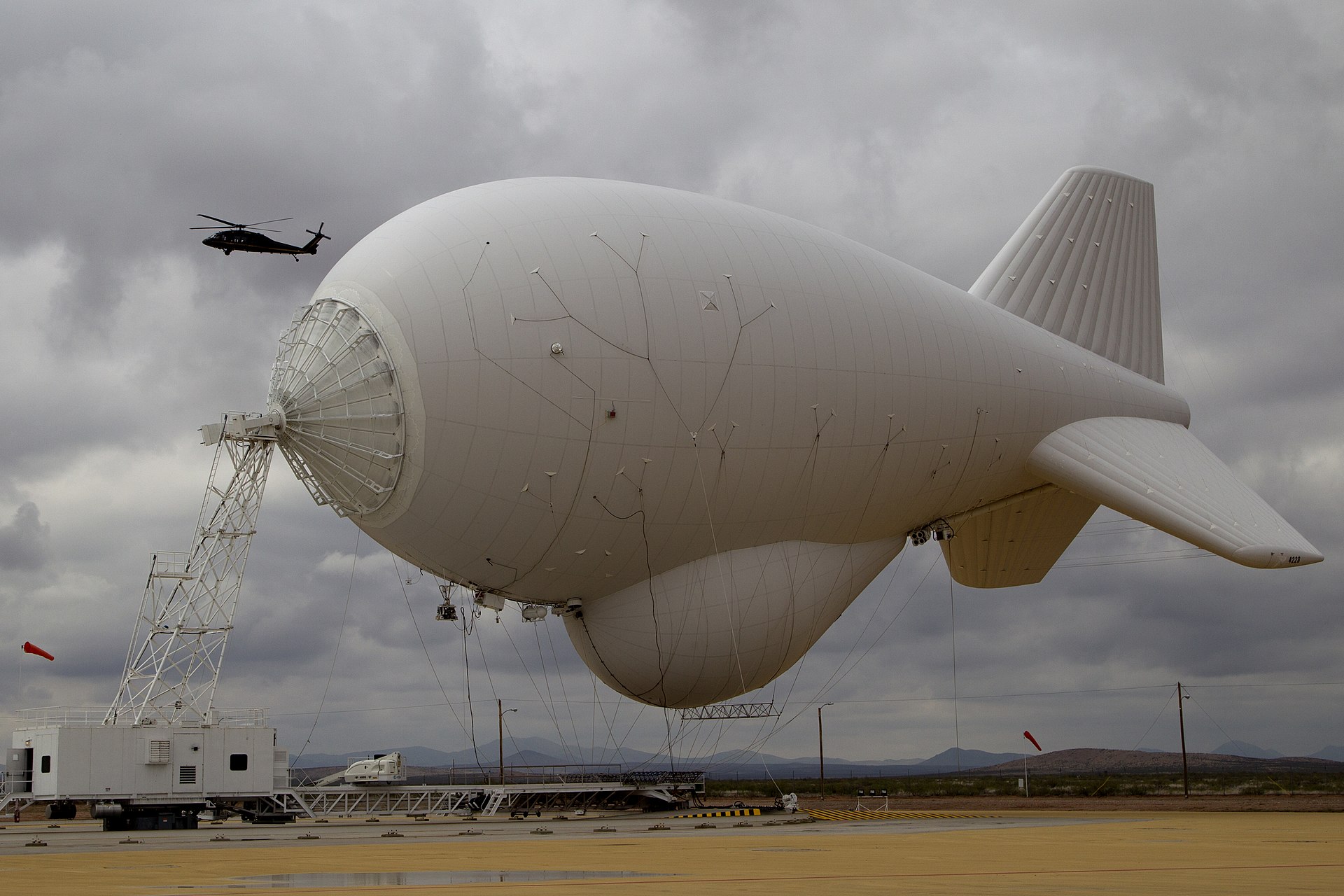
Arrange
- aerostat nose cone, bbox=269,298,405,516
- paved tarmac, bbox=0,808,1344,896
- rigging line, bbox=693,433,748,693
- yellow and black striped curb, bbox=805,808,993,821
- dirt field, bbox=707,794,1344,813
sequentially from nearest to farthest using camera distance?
paved tarmac, bbox=0,808,1344,896 → aerostat nose cone, bbox=269,298,405,516 → rigging line, bbox=693,433,748,693 → yellow and black striped curb, bbox=805,808,993,821 → dirt field, bbox=707,794,1344,813

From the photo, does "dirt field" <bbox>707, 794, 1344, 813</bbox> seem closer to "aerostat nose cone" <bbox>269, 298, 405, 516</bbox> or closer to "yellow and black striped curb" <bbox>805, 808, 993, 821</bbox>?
"yellow and black striped curb" <bbox>805, 808, 993, 821</bbox>

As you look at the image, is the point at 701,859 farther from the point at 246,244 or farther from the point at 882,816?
the point at 246,244

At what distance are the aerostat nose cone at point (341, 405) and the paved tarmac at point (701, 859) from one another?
6.64 meters

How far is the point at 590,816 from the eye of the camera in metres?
33.0

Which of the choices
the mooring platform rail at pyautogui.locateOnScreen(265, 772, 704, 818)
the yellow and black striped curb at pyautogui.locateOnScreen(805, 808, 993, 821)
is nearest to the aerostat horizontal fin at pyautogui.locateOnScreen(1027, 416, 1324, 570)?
the yellow and black striped curb at pyautogui.locateOnScreen(805, 808, 993, 821)

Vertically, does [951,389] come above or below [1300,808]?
above

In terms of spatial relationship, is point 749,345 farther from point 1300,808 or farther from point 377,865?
point 1300,808

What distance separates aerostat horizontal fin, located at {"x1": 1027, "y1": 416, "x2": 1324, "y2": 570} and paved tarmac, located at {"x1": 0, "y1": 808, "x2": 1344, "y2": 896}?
246 inches

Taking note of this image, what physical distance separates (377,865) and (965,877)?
7312 millimetres

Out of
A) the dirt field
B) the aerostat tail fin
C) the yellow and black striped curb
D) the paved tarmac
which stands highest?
the aerostat tail fin

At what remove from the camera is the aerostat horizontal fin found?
2870 centimetres

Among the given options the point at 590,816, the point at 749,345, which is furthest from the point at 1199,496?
the point at 590,816

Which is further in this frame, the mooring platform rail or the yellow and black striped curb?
the mooring platform rail

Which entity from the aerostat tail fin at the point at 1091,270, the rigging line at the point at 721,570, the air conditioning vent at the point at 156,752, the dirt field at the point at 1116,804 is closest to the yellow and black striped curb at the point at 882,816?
the dirt field at the point at 1116,804
